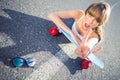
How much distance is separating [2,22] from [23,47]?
19.9 inches

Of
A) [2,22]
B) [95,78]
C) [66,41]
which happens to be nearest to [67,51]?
[66,41]

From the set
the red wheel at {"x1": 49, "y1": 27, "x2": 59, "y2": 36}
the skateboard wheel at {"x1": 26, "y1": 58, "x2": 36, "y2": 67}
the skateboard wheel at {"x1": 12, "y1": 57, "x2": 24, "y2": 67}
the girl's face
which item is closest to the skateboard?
the red wheel at {"x1": 49, "y1": 27, "x2": 59, "y2": 36}

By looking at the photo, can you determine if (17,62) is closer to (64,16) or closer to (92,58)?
(64,16)

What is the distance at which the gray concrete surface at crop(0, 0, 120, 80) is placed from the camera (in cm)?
315

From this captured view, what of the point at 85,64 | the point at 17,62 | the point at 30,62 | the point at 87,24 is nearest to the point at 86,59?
the point at 85,64

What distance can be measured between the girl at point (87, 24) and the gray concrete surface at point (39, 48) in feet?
1.26

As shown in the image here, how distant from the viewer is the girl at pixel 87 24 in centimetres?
296

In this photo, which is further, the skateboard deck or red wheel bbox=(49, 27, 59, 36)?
red wheel bbox=(49, 27, 59, 36)

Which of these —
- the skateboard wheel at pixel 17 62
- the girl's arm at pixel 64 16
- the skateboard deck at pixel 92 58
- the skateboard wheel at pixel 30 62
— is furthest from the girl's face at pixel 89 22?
the skateboard wheel at pixel 17 62

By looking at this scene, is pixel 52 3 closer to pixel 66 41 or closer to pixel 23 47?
pixel 66 41

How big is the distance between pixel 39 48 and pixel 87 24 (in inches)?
31.6

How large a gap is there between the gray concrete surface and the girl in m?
0.38

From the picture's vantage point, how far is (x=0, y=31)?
3.35 metres

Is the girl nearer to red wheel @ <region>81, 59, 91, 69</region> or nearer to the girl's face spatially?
the girl's face
